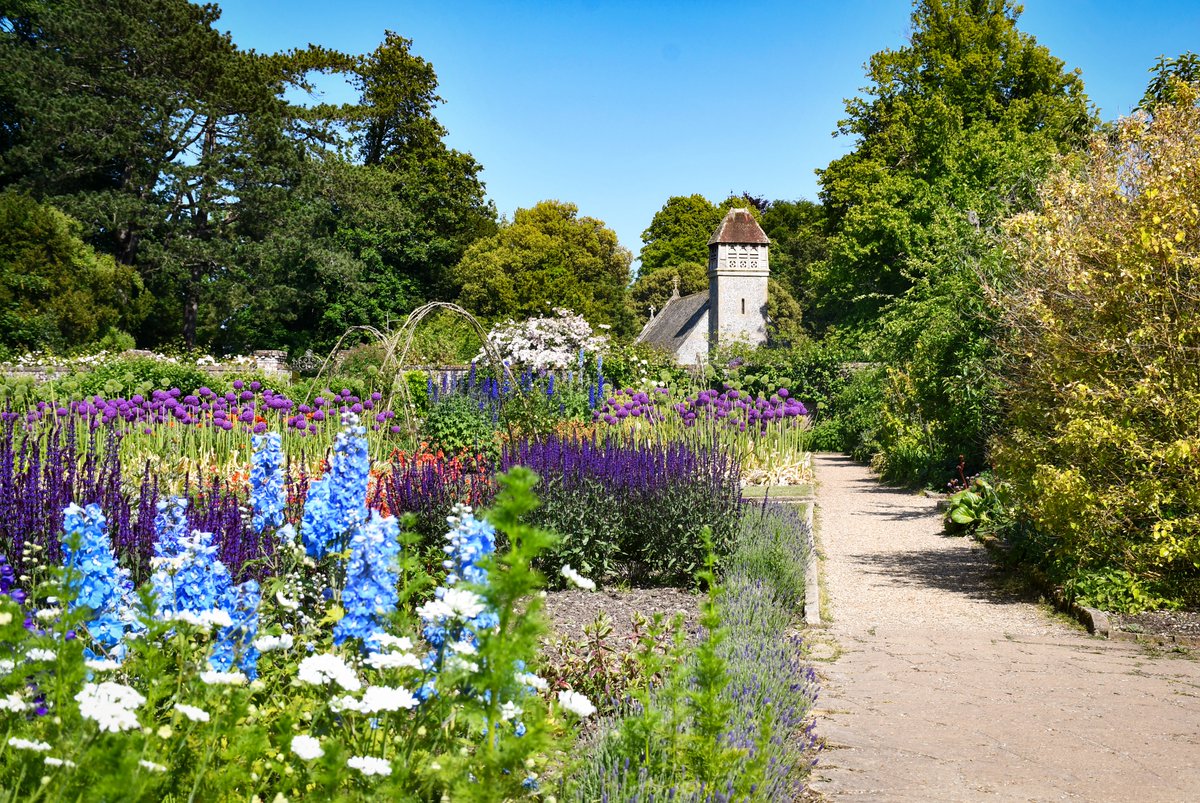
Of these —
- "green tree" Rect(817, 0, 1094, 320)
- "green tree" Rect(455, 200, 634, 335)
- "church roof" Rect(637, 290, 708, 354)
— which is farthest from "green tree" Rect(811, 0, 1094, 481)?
"church roof" Rect(637, 290, 708, 354)

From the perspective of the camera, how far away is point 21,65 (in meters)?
28.4

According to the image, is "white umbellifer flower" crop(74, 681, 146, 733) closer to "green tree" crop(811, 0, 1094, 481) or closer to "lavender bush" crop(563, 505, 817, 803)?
"lavender bush" crop(563, 505, 817, 803)

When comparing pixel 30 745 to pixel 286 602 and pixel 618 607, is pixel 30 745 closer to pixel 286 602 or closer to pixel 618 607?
pixel 286 602

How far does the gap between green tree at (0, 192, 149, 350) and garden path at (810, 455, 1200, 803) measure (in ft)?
72.4

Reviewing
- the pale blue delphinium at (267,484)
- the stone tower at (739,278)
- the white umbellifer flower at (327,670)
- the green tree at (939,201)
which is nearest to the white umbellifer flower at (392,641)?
the white umbellifer flower at (327,670)

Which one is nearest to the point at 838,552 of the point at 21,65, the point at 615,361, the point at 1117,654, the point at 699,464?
the point at 699,464

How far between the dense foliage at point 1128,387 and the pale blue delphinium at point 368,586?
526 centimetres

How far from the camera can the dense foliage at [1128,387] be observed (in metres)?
6.41

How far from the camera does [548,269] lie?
40.7 metres

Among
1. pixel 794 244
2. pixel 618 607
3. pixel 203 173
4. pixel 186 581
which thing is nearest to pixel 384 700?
pixel 186 581

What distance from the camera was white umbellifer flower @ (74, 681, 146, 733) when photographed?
1.82 meters

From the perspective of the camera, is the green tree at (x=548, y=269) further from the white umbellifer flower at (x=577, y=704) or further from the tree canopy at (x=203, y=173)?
the white umbellifer flower at (x=577, y=704)

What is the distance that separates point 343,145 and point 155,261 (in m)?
8.76

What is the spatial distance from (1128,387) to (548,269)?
34774mm
